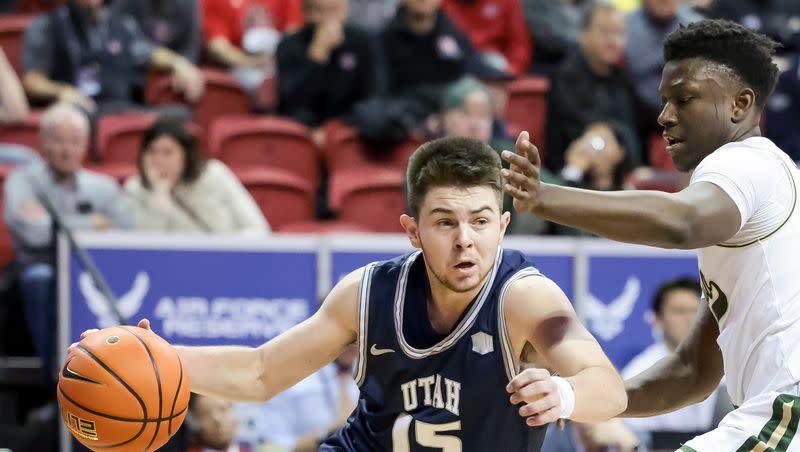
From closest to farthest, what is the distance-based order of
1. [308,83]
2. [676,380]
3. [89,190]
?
[676,380]
[89,190]
[308,83]

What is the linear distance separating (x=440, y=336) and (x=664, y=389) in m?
0.80

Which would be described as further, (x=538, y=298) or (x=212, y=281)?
(x=212, y=281)

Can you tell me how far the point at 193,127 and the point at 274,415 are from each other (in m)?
2.48

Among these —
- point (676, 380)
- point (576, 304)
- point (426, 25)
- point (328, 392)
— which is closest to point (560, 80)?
point (426, 25)

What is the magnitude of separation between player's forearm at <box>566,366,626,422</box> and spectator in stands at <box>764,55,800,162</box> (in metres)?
6.71

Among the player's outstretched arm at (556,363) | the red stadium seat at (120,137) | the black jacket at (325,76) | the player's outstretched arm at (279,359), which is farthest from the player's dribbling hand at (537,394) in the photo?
the black jacket at (325,76)

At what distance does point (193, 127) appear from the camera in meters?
8.91

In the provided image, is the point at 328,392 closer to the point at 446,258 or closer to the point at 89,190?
the point at 89,190

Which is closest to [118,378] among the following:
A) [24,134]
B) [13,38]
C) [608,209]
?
[608,209]

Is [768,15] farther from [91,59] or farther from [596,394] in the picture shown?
[596,394]

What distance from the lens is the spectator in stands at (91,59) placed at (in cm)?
925

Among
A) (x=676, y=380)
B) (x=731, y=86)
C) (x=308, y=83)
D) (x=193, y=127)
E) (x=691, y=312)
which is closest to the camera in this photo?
(x=731, y=86)

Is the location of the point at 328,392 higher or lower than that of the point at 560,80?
lower

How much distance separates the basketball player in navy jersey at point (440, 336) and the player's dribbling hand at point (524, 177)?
1.88ft
